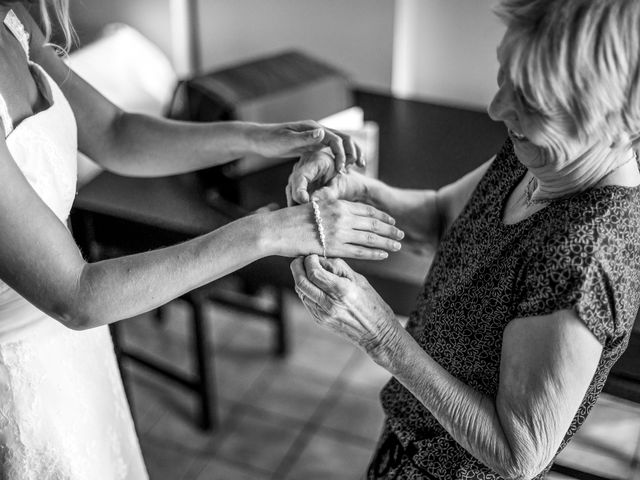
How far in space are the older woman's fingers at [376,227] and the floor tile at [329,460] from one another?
1.39m

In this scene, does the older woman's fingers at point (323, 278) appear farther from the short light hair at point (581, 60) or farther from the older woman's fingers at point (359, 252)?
the short light hair at point (581, 60)

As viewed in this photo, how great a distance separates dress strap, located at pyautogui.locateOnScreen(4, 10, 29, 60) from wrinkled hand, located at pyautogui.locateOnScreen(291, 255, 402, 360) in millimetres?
648

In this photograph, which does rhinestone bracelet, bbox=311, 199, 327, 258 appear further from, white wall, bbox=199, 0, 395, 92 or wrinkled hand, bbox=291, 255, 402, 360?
white wall, bbox=199, 0, 395, 92

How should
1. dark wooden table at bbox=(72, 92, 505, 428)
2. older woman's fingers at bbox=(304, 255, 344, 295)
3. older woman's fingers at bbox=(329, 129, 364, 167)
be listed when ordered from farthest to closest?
dark wooden table at bbox=(72, 92, 505, 428), older woman's fingers at bbox=(329, 129, 364, 167), older woman's fingers at bbox=(304, 255, 344, 295)

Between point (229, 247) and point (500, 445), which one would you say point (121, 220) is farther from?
point (500, 445)

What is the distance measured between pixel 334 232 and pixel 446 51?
5.39ft

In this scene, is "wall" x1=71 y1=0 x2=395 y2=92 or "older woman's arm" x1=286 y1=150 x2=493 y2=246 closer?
"older woman's arm" x1=286 y1=150 x2=493 y2=246

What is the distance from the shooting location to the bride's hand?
1.19m

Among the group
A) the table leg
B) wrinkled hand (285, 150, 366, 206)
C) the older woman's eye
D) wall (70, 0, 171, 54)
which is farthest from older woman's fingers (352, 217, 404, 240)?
wall (70, 0, 171, 54)

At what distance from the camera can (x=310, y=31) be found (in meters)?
2.85

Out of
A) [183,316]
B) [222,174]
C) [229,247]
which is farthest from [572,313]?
[183,316]

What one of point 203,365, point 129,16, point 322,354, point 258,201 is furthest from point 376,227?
point 129,16

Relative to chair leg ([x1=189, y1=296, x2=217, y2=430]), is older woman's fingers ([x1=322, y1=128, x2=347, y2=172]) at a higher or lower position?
higher

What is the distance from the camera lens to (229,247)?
1158 mm
